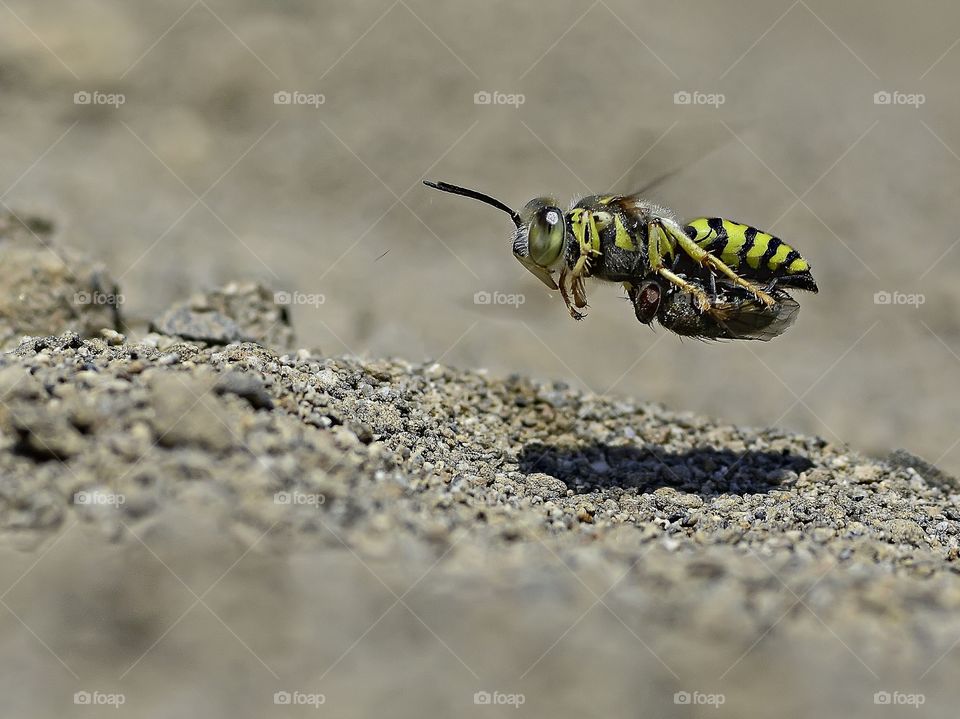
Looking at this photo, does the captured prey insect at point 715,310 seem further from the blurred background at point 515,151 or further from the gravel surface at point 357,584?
the blurred background at point 515,151

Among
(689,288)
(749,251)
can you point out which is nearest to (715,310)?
(689,288)

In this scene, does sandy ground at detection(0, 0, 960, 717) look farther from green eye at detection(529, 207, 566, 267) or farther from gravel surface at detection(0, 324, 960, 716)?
green eye at detection(529, 207, 566, 267)

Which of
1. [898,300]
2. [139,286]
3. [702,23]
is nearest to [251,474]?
[139,286]

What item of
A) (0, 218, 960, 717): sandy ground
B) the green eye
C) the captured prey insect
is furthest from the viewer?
the captured prey insect

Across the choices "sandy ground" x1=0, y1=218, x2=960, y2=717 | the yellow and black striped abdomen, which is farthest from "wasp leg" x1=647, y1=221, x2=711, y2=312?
"sandy ground" x1=0, y1=218, x2=960, y2=717

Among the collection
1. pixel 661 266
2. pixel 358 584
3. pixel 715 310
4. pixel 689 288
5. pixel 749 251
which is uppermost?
pixel 749 251

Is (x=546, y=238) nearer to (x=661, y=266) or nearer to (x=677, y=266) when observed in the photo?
(x=661, y=266)
